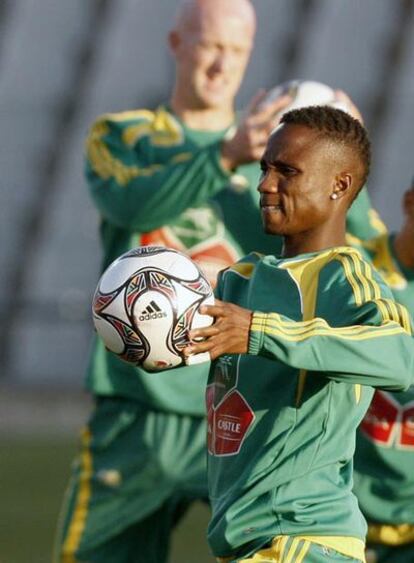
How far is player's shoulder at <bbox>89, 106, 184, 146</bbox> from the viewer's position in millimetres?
6793

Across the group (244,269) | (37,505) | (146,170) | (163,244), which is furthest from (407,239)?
(37,505)

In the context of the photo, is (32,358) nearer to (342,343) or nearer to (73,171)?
(73,171)

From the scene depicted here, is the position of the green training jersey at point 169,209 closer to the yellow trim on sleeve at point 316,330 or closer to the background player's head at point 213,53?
the background player's head at point 213,53

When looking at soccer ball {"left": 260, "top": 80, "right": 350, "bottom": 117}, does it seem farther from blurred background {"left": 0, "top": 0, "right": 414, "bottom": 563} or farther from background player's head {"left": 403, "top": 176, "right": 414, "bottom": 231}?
blurred background {"left": 0, "top": 0, "right": 414, "bottom": 563}

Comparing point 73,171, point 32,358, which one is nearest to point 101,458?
point 32,358

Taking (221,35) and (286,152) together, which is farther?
(221,35)

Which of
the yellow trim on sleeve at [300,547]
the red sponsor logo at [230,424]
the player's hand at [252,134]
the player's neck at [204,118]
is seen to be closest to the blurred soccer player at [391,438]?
the player's hand at [252,134]

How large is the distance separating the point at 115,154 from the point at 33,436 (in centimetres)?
794

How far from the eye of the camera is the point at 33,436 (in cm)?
1438

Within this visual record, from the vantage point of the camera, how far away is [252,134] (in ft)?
19.7

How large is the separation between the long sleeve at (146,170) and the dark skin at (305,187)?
1.50 metres

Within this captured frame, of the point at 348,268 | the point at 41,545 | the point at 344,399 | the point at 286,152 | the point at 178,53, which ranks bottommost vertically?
the point at 41,545

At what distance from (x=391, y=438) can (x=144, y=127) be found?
1748 millimetres

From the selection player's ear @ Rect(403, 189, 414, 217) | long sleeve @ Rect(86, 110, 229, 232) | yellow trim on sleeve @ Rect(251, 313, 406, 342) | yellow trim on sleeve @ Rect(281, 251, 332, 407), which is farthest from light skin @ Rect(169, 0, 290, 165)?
yellow trim on sleeve @ Rect(251, 313, 406, 342)
